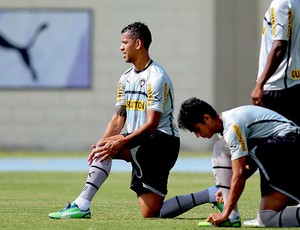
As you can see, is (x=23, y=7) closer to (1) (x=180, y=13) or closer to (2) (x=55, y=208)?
(1) (x=180, y=13)

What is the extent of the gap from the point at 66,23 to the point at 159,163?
1506 cm

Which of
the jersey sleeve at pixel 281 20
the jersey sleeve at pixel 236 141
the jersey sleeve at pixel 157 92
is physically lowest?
the jersey sleeve at pixel 236 141

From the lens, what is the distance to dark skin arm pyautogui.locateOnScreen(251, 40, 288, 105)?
278 inches

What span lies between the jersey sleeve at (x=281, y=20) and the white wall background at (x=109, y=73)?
596 inches

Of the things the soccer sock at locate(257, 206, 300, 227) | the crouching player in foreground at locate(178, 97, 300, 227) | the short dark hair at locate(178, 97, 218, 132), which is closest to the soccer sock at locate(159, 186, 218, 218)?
the crouching player in foreground at locate(178, 97, 300, 227)

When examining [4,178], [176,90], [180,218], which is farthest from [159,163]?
[176,90]

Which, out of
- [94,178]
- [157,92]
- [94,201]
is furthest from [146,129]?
[94,201]

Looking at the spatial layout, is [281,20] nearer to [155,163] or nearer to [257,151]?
[257,151]

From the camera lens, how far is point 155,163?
26.3 feet

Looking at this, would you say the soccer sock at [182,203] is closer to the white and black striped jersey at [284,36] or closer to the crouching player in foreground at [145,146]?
the crouching player in foreground at [145,146]

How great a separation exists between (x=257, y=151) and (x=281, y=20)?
1.02 metres

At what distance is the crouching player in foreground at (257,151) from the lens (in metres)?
6.77

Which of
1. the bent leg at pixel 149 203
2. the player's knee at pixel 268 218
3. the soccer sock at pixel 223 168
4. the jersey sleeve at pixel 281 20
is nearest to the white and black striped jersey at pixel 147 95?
the bent leg at pixel 149 203

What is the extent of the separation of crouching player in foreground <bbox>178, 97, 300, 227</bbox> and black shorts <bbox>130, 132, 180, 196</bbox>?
971mm
